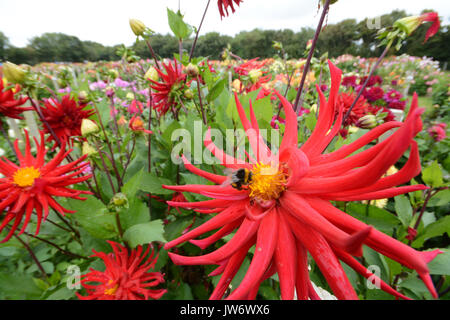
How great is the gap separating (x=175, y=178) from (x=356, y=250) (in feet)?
1.76

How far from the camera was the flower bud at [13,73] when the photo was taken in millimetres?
519

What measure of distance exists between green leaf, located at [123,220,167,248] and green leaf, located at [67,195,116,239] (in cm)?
5

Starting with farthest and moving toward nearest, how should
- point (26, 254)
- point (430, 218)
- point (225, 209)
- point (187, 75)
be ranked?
point (26, 254), point (430, 218), point (187, 75), point (225, 209)

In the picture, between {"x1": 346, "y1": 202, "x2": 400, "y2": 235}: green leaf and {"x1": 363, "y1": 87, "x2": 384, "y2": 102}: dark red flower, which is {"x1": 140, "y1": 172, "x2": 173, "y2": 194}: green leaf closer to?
{"x1": 346, "y1": 202, "x2": 400, "y2": 235}: green leaf

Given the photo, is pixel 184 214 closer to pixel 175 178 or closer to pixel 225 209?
pixel 175 178

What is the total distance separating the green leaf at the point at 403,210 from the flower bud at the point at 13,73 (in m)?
1.06

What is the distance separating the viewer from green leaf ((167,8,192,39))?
597 mm

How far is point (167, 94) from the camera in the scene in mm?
639

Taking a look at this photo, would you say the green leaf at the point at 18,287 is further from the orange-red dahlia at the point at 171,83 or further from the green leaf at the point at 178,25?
the green leaf at the point at 178,25

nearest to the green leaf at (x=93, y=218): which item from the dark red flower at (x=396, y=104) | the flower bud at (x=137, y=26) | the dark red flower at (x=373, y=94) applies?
the flower bud at (x=137, y=26)

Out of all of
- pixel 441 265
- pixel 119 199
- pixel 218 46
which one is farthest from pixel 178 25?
pixel 218 46

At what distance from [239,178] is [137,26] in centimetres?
55

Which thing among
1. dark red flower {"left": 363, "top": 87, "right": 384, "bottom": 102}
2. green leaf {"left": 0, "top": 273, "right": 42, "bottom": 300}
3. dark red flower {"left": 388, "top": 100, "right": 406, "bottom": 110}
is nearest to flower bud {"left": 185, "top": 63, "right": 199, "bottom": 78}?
green leaf {"left": 0, "top": 273, "right": 42, "bottom": 300}
